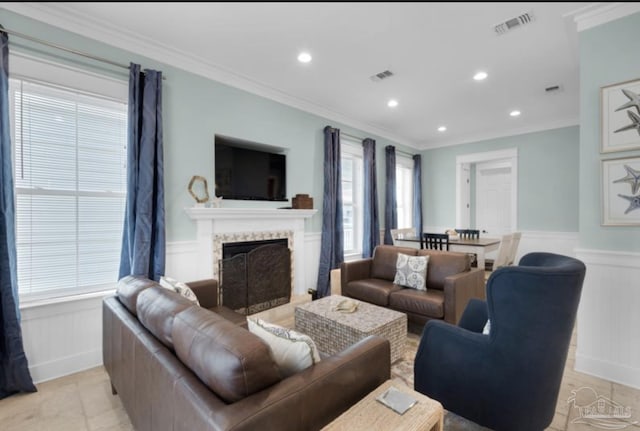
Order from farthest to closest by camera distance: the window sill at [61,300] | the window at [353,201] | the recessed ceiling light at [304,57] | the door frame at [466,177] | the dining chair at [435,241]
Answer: the door frame at [466,177]
the window at [353,201]
the dining chair at [435,241]
the recessed ceiling light at [304,57]
the window sill at [61,300]

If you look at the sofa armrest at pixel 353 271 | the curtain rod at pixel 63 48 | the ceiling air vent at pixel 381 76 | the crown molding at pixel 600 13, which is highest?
the ceiling air vent at pixel 381 76

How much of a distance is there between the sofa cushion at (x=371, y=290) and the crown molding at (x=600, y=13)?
9.33ft

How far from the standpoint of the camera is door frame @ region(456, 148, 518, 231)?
5.60 meters

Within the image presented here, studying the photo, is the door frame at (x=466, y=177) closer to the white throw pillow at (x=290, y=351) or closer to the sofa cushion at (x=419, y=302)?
the sofa cushion at (x=419, y=302)

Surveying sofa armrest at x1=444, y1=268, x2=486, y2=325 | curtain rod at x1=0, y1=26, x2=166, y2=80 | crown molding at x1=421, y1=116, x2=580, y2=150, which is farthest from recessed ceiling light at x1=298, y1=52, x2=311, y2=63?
crown molding at x1=421, y1=116, x2=580, y2=150

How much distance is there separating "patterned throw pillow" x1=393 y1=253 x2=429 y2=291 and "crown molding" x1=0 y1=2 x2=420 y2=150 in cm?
254

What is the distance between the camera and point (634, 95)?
2.17 meters

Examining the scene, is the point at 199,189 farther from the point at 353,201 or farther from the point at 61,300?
the point at 353,201

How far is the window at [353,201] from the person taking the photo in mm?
5207

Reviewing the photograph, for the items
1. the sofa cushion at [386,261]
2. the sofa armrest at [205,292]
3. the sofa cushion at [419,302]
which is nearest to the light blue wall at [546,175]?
the sofa cushion at [386,261]

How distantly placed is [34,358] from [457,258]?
3889 mm

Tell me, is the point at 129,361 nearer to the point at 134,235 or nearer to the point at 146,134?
the point at 134,235

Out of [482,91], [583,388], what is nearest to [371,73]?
[482,91]

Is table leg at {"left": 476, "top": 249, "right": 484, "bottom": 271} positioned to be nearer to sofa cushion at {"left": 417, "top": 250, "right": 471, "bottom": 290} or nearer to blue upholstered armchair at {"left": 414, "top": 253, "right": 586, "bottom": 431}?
sofa cushion at {"left": 417, "top": 250, "right": 471, "bottom": 290}
